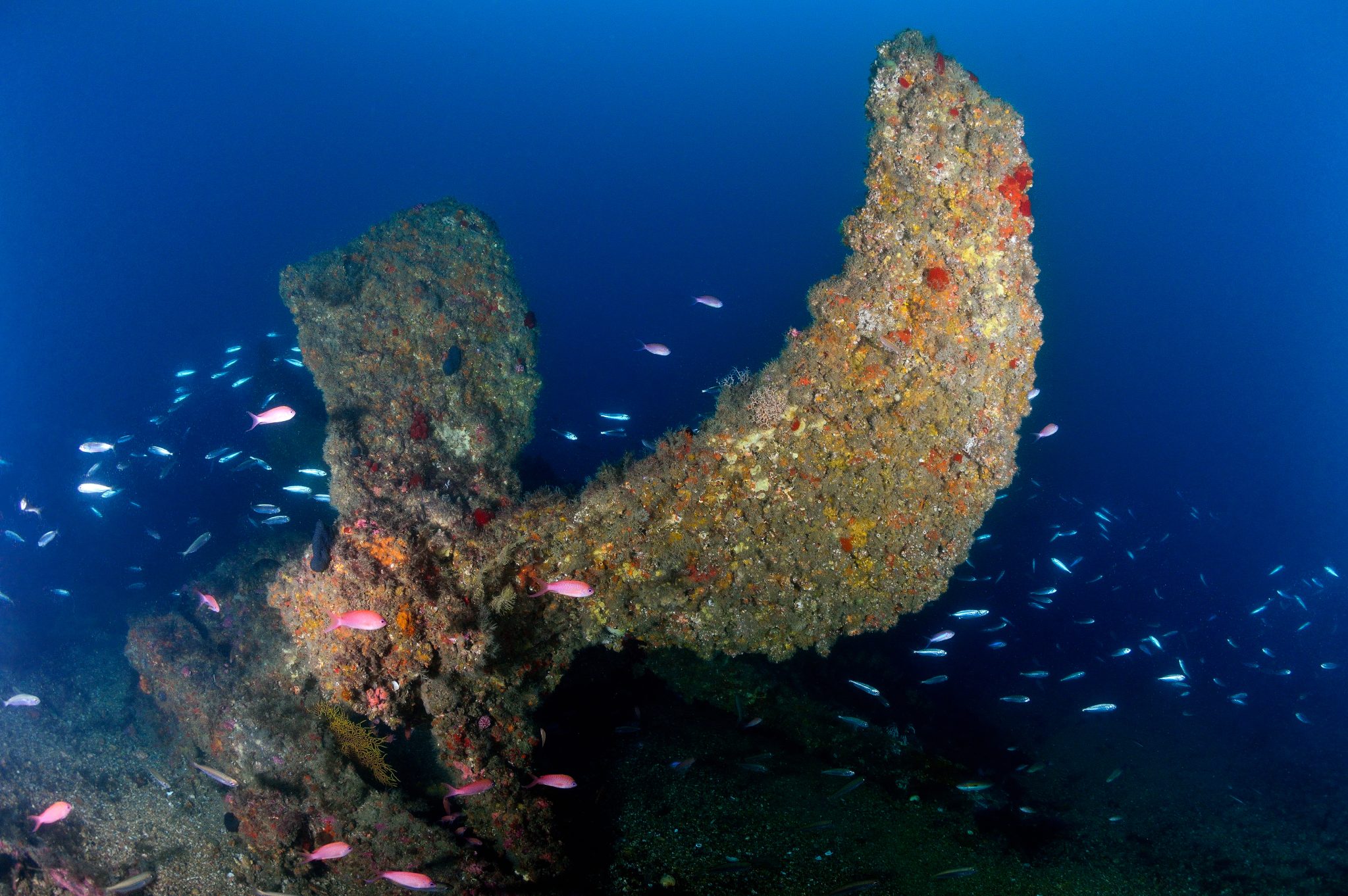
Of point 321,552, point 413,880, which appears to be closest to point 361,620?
point 321,552

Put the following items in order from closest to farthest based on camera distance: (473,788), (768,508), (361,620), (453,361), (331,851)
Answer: (361,620), (473,788), (331,851), (768,508), (453,361)

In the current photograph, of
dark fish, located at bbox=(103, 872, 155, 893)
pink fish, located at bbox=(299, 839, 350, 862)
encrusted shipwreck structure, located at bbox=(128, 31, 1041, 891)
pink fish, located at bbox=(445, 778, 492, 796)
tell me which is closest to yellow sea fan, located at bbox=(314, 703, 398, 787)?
encrusted shipwreck structure, located at bbox=(128, 31, 1041, 891)

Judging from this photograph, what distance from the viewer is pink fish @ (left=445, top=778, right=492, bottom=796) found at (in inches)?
199

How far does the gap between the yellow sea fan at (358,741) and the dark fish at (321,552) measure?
1.67 meters

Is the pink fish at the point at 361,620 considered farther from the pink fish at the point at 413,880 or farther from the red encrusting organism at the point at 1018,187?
the red encrusting organism at the point at 1018,187

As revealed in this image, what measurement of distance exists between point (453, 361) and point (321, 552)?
10.1 ft

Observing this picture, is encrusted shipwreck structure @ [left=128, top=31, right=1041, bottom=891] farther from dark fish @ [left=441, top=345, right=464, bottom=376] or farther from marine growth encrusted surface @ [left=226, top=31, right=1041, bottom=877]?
dark fish @ [left=441, top=345, right=464, bottom=376]

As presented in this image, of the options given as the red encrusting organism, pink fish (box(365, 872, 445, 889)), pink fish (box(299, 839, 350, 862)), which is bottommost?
pink fish (box(299, 839, 350, 862))

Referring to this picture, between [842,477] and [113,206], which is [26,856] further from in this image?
[113,206]

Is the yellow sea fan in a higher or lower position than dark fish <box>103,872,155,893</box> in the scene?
higher

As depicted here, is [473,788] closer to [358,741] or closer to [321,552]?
[358,741]

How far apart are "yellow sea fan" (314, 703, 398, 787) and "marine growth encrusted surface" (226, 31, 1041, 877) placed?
51 centimetres

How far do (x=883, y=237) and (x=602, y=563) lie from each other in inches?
170

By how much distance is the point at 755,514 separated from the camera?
18.8ft
